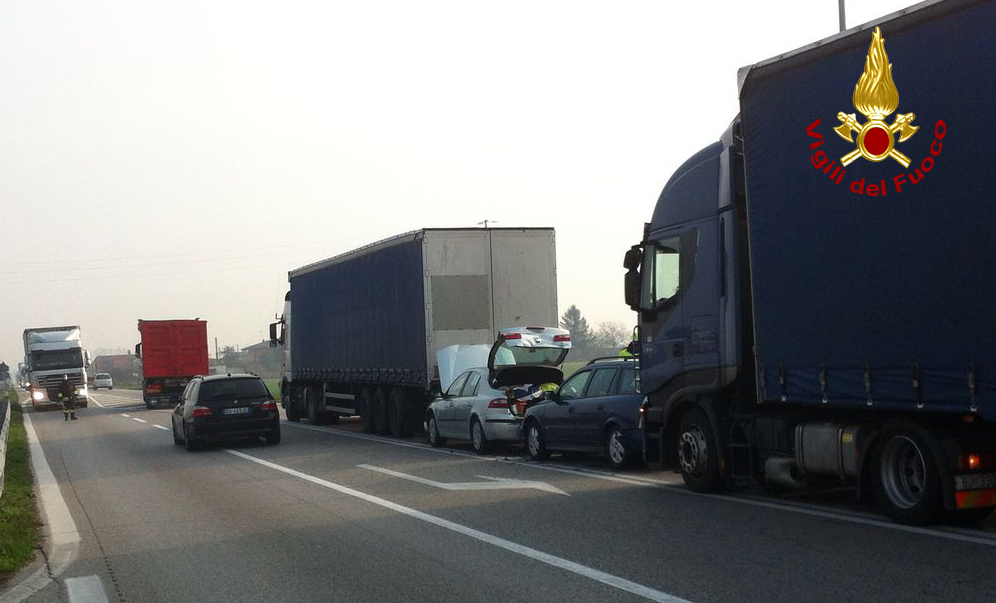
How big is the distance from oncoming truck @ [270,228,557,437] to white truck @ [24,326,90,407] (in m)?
27.1

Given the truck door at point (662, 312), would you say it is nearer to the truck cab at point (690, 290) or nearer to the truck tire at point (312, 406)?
the truck cab at point (690, 290)

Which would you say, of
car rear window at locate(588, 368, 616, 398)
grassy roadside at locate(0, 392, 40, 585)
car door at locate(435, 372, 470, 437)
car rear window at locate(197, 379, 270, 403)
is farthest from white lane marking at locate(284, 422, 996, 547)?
grassy roadside at locate(0, 392, 40, 585)

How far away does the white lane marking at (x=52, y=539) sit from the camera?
8.26 meters

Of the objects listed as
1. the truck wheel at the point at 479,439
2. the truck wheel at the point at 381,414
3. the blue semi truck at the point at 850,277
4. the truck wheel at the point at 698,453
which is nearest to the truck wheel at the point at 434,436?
the truck wheel at the point at 479,439

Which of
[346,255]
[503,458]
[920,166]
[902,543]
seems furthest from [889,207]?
[346,255]

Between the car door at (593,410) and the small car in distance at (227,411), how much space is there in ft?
26.8

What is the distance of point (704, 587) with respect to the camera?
23.2 ft

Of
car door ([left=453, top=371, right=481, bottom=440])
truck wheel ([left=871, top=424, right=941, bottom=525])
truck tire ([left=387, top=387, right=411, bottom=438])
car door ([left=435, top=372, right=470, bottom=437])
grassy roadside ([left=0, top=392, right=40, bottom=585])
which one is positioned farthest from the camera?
truck tire ([left=387, top=387, right=411, bottom=438])

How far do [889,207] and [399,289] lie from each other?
1451cm

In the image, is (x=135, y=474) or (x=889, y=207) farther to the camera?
(x=135, y=474)

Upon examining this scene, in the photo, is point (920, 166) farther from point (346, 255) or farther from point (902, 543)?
point (346, 255)

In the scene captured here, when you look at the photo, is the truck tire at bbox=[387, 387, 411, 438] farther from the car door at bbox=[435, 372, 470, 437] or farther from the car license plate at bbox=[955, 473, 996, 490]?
the car license plate at bbox=[955, 473, 996, 490]

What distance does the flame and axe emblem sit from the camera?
868cm

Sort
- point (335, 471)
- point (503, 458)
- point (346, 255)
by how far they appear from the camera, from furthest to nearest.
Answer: point (346, 255) < point (503, 458) < point (335, 471)
